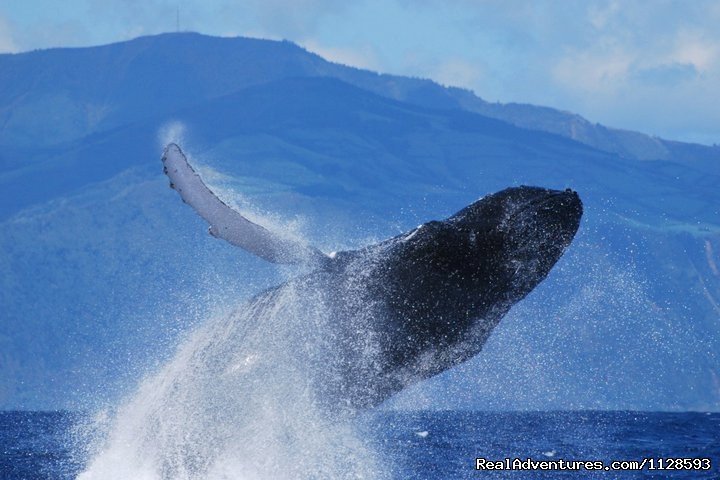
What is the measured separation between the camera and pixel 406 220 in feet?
381

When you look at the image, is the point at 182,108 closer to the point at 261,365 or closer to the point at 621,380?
the point at 621,380

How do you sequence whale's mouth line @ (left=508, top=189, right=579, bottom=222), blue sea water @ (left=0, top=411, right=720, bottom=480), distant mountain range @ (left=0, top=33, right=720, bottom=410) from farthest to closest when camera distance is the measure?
distant mountain range @ (left=0, top=33, right=720, bottom=410)
blue sea water @ (left=0, top=411, right=720, bottom=480)
whale's mouth line @ (left=508, top=189, right=579, bottom=222)

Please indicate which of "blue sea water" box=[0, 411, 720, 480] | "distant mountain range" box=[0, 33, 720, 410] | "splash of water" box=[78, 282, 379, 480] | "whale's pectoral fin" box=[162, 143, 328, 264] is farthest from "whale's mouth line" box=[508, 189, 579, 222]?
"distant mountain range" box=[0, 33, 720, 410]

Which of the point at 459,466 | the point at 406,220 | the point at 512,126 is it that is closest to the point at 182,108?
the point at 512,126

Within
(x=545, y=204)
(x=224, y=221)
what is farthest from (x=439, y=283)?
(x=224, y=221)

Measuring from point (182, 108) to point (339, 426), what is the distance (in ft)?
545

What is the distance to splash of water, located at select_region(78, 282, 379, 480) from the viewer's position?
30.0ft

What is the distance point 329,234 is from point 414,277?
305ft

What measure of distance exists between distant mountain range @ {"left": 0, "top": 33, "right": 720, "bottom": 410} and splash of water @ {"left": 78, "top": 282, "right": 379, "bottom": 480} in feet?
177

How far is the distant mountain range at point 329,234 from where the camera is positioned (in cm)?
9388

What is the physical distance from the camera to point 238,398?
942cm

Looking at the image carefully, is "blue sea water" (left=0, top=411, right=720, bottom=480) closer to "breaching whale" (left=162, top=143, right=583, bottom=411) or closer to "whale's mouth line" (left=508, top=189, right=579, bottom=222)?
"breaching whale" (left=162, top=143, right=583, bottom=411)

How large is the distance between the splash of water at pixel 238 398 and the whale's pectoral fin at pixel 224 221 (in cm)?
36

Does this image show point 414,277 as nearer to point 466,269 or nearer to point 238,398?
point 466,269
